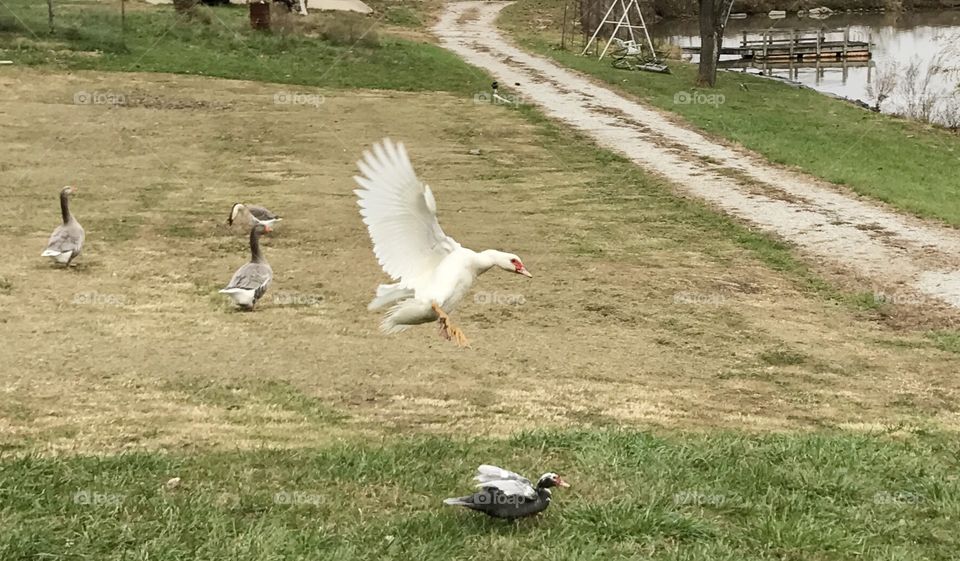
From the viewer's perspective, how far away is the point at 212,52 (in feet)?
99.8

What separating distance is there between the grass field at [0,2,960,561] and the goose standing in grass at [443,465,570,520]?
0.60 feet

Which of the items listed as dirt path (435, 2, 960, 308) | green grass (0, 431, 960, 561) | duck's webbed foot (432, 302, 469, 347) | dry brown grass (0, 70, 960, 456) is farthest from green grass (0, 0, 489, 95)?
duck's webbed foot (432, 302, 469, 347)

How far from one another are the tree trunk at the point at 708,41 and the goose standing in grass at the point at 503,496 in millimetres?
27618

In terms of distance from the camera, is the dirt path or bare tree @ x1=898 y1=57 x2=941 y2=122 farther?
bare tree @ x1=898 y1=57 x2=941 y2=122

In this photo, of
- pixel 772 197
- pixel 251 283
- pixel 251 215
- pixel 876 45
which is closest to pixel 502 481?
pixel 251 283

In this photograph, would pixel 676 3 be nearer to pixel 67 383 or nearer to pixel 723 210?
pixel 723 210

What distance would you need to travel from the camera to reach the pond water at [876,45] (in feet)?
113

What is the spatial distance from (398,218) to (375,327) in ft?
18.7

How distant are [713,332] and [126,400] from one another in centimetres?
623

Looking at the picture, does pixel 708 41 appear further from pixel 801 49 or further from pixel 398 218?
pixel 398 218

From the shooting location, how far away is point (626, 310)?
1117 cm

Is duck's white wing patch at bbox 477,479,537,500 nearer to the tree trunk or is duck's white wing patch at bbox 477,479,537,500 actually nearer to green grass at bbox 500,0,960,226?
green grass at bbox 500,0,960,226

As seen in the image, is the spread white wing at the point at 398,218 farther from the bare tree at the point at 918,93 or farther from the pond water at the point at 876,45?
the pond water at the point at 876,45

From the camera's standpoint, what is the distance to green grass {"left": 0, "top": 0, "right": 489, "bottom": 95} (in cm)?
2800
